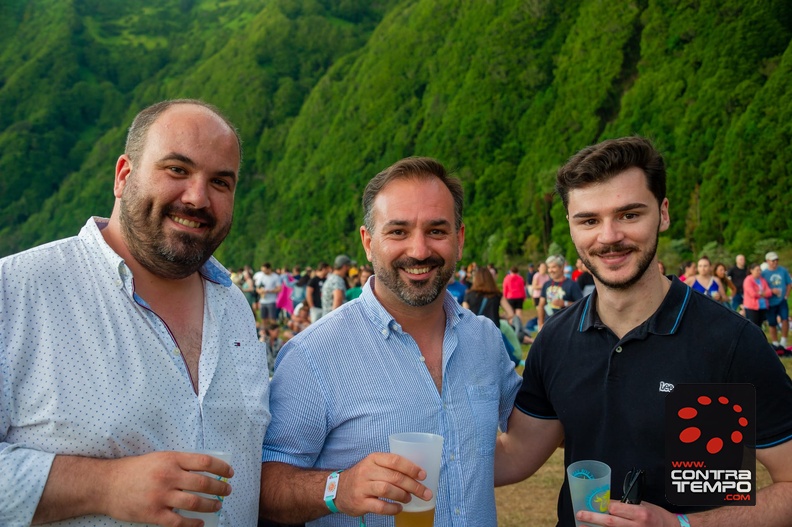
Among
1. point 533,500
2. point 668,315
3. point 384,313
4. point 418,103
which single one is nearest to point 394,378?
point 384,313

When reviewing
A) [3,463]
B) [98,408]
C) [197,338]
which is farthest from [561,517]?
[3,463]

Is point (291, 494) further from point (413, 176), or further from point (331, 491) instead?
point (413, 176)

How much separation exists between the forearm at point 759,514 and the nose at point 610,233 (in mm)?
1006

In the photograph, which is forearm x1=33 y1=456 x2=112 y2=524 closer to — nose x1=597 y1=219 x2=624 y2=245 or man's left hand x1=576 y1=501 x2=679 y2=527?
man's left hand x1=576 y1=501 x2=679 y2=527

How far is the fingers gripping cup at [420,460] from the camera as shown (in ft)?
6.47

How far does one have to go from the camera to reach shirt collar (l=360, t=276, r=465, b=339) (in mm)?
2764

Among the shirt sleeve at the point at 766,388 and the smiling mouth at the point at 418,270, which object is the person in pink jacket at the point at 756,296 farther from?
the smiling mouth at the point at 418,270

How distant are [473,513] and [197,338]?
4.10ft

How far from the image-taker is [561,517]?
8.96 ft

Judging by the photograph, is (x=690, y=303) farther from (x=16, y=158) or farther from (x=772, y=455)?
(x=16, y=158)

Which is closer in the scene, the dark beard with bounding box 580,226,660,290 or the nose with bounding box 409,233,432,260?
the dark beard with bounding box 580,226,660,290

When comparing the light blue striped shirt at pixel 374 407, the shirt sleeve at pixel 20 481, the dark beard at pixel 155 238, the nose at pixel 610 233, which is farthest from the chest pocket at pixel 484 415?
the shirt sleeve at pixel 20 481

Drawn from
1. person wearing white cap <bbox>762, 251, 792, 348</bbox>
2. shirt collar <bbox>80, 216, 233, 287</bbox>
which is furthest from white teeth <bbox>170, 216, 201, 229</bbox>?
person wearing white cap <bbox>762, 251, 792, 348</bbox>

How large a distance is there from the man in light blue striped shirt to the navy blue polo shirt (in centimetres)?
37
